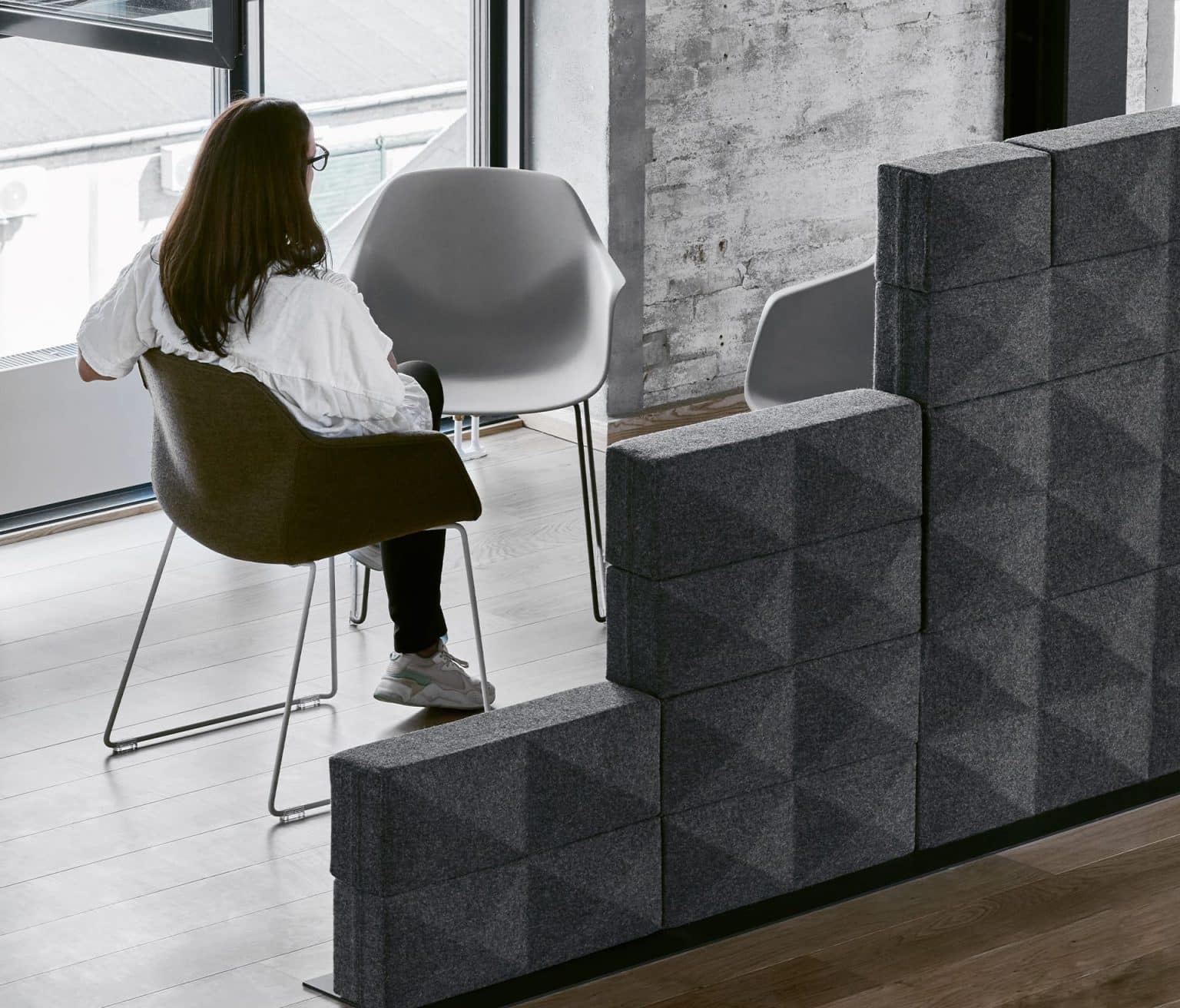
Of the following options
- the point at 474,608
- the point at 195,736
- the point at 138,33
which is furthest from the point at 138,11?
the point at 474,608

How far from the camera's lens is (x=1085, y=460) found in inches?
117

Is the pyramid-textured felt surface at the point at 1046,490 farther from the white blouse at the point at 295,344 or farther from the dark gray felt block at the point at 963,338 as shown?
the white blouse at the point at 295,344

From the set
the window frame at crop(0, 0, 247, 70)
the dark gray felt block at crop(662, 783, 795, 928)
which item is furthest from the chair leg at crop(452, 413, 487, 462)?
the dark gray felt block at crop(662, 783, 795, 928)

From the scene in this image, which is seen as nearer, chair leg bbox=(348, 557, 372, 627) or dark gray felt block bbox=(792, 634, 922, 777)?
dark gray felt block bbox=(792, 634, 922, 777)

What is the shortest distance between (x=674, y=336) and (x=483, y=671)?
207 centimetres

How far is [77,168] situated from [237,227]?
5.35ft

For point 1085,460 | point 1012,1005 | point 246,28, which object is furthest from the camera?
point 246,28

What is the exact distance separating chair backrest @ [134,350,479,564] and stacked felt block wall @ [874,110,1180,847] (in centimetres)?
76

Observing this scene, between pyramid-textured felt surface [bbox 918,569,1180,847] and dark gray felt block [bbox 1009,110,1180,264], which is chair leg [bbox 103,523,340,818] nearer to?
pyramid-textured felt surface [bbox 918,569,1180,847]

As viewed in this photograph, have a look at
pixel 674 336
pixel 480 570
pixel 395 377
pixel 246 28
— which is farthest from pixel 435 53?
pixel 395 377

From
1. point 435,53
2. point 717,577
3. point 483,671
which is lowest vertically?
point 483,671

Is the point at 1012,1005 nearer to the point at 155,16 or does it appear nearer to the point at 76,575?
the point at 76,575

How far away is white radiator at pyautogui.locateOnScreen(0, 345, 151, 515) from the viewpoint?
4516 mm

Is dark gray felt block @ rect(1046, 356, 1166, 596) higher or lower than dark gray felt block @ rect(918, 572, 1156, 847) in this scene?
higher
